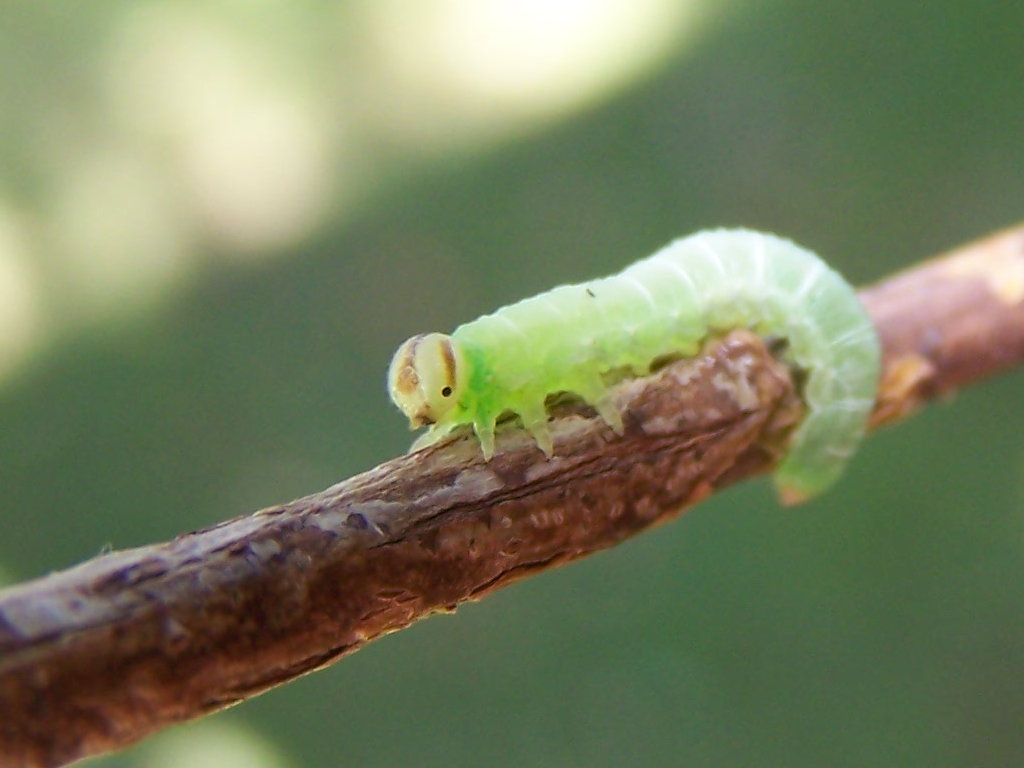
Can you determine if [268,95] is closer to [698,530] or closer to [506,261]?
[506,261]

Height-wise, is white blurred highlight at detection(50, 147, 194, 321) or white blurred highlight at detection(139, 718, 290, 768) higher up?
white blurred highlight at detection(50, 147, 194, 321)

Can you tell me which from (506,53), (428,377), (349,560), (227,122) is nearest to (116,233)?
(227,122)

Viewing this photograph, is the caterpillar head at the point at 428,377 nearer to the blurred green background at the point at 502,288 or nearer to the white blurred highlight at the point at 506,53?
the blurred green background at the point at 502,288

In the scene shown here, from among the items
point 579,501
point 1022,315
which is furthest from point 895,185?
point 579,501

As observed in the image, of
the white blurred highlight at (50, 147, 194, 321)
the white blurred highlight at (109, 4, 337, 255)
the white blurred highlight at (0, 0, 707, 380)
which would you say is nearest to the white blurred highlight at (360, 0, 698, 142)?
the white blurred highlight at (0, 0, 707, 380)

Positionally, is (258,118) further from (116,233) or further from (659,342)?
(659,342)

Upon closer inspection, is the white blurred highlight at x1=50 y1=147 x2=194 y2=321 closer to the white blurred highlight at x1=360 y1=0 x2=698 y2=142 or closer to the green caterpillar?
the white blurred highlight at x1=360 y1=0 x2=698 y2=142
